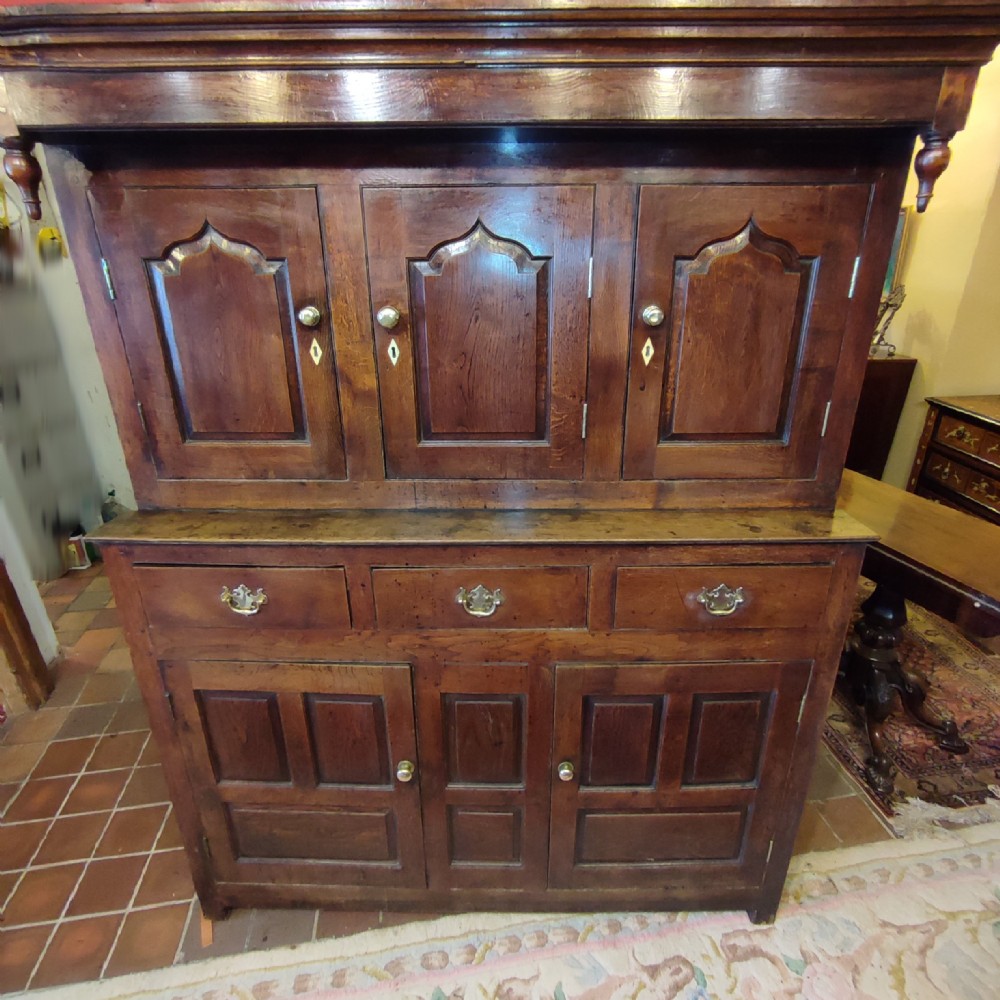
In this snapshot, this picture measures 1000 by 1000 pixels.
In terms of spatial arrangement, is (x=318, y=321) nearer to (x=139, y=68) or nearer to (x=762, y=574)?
(x=139, y=68)

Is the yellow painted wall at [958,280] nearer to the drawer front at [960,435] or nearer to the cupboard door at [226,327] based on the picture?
the drawer front at [960,435]

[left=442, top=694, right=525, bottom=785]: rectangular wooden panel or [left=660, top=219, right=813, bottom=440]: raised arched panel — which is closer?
[left=660, top=219, right=813, bottom=440]: raised arched panel

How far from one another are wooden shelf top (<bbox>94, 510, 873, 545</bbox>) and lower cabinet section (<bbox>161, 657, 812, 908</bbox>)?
29 cm

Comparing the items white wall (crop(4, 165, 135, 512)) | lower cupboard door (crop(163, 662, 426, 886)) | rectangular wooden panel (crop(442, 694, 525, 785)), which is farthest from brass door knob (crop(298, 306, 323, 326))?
white wall (crop(4, 165, 135, 512))

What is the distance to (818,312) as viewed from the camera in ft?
3.48

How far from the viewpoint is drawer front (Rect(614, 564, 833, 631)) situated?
113 centimetres

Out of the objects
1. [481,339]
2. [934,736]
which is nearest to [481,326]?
[481,339]

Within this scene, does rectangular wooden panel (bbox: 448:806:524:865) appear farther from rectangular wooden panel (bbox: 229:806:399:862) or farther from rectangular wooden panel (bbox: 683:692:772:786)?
rectangular wooden panel (bbox: 683:692:772:786)

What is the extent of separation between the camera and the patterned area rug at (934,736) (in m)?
1.84

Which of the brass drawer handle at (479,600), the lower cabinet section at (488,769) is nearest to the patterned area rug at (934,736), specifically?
the lower cabinet section at (488,769)

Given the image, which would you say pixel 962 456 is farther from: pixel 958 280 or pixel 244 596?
pixel 244 596

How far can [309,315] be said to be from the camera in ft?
3.47

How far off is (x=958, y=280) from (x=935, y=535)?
1725mm

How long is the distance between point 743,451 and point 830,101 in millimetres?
574
